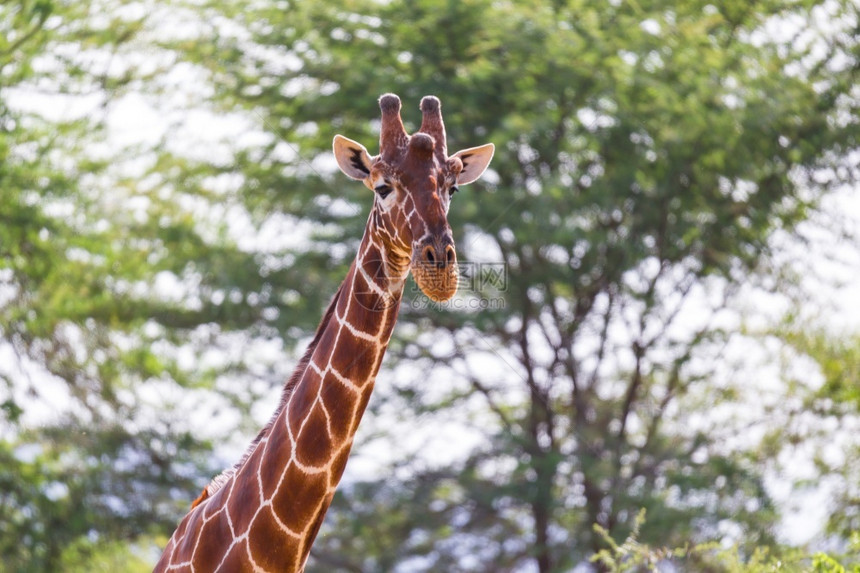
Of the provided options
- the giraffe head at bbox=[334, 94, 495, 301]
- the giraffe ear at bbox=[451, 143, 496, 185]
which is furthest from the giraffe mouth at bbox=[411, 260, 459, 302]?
the giraffe ear at bbox=[451, 143, 496, 185]

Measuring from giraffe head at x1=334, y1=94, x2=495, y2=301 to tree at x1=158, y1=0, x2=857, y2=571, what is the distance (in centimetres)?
842

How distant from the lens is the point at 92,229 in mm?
16469

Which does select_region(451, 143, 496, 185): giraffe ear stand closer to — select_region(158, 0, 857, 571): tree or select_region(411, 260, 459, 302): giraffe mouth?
select_region(411, 260, 459, 302): giraffe mouth

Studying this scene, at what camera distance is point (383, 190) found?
4949 millimetres

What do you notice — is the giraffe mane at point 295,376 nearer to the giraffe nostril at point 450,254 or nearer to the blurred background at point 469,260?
the giraffe nostril at point 450,254

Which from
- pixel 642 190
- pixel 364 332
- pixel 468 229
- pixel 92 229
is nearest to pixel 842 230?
pixel 642 190

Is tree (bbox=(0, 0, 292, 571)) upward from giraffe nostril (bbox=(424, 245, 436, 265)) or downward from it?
downward

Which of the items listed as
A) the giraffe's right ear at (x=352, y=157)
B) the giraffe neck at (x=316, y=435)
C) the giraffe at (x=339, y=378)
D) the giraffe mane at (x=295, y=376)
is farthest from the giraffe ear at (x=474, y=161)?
the giraffe mane at (x=295, y=376)

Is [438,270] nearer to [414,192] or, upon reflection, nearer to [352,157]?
[414,192]

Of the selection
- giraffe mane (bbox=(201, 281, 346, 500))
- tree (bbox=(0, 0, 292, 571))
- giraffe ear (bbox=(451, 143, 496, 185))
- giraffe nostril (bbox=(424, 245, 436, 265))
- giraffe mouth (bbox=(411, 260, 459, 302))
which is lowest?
tree (bbox=(0, 0, 292, 571))

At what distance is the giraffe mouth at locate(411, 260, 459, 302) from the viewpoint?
4480 millimetres

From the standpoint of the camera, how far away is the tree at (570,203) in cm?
1444

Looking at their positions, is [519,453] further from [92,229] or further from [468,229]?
[92,229]

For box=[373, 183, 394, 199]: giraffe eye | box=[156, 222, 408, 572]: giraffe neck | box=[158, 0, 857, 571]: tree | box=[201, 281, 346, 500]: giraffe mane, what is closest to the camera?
box=[373, 183, 394, 199]: giraffe eye
